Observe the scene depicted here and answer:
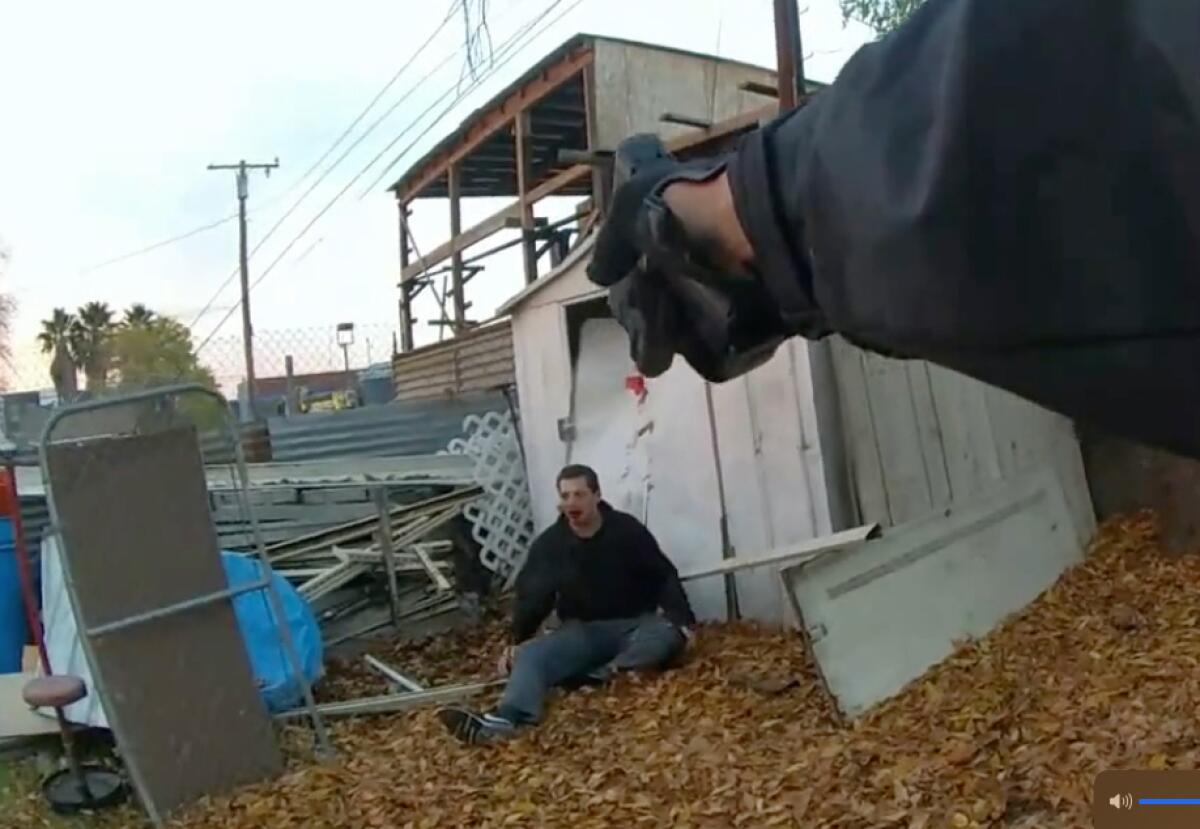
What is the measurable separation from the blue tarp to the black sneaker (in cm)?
74

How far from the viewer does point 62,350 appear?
747 inches

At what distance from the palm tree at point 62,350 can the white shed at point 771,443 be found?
3.92 m

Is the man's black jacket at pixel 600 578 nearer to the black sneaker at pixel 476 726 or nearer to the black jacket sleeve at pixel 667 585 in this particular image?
the black jacket sleeve at pixel 667 585

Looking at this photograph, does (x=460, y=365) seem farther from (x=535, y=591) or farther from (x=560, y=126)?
(x=535, y=591)

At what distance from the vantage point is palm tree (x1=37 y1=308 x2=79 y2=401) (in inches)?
600

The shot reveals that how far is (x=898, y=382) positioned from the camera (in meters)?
6.17

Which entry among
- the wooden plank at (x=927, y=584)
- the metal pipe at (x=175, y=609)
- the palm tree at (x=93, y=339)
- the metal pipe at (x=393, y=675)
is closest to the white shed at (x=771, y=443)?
the wooden plank at (x=927, y=584)

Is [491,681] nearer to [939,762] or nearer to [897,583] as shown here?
[897,583]

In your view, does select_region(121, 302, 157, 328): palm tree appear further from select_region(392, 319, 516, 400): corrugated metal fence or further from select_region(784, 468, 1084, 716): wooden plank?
select_region(784, 468, 1084, 716): wooden plank

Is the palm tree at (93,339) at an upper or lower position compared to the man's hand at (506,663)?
upper

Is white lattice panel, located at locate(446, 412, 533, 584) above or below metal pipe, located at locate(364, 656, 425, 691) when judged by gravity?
above

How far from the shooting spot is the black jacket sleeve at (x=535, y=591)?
20.0 ft

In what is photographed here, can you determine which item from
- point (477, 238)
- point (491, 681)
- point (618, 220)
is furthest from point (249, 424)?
point (618, 220)

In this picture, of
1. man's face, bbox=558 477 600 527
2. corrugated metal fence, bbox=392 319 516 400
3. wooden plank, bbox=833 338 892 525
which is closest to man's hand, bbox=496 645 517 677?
man's face, bbox=558 477 600 527
